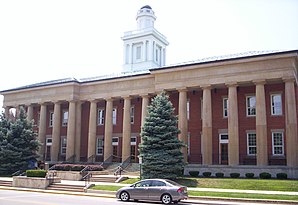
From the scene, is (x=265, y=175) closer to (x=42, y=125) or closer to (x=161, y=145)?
(x=161, y=145)

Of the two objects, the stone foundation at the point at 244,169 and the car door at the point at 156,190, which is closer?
the car door at the point at 156,190

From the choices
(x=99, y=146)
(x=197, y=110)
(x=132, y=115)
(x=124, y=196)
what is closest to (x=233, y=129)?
(x=197, y=110)

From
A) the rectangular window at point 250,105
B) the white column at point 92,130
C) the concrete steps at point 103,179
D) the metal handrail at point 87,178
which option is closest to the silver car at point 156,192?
the metal handrail at point 87,178

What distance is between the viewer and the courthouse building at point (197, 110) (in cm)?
3225

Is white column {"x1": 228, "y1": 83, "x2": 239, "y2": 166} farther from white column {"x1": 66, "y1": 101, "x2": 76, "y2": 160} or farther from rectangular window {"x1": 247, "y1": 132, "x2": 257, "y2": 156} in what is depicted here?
white column {"x1": 66, "y1": 101, "x2": 76, "y2": 160}

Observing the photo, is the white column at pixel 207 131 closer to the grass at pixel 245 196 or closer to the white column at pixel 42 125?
the grass at pixel 245 196

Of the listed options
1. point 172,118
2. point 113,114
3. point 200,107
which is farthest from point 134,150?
point 172,118

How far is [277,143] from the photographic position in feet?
114

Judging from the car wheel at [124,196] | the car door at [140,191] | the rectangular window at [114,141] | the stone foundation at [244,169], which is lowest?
the car wheel at [124,196]

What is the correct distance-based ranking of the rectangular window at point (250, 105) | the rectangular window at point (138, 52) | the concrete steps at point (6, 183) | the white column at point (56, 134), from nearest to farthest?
the concrete steps at point (6, 183), the rectangular window at point (250, 105), the white column at point (56, 134), the rectangular window at point (138, 52)

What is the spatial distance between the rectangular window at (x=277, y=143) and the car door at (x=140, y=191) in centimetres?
1889

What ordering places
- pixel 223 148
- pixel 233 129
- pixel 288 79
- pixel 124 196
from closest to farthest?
pixel 124 196 < pixel 288 79 < pixel 233 129 < pixel 223 148

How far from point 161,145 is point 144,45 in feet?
104

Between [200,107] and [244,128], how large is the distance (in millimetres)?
5409
